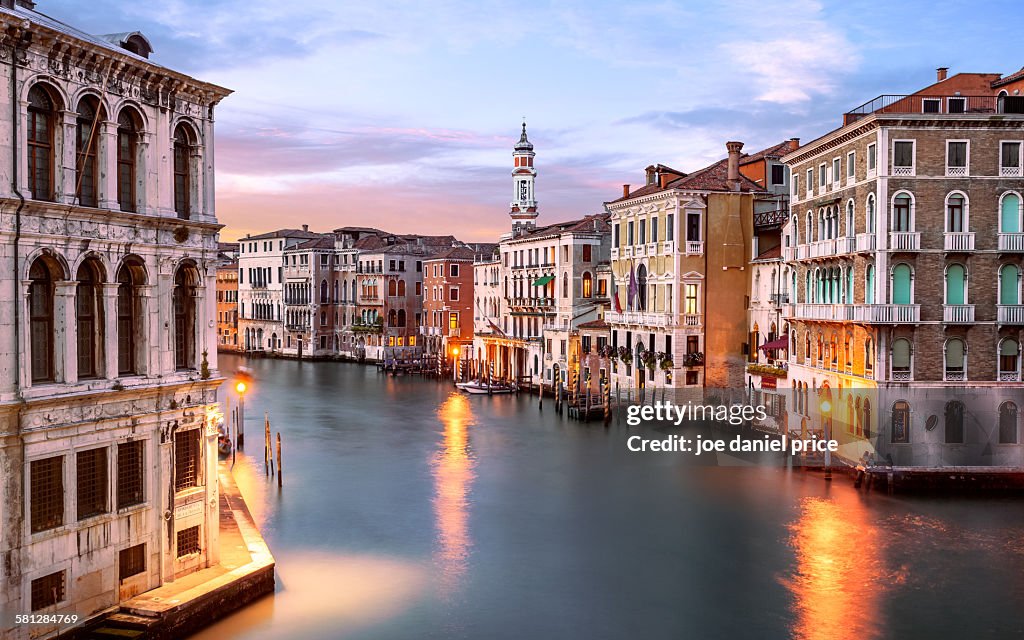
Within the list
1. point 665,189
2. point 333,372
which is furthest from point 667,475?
point 333,372

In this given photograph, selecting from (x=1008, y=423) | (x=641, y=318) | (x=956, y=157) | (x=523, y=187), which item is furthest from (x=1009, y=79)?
(x=523, y=187)

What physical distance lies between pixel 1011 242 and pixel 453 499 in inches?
602

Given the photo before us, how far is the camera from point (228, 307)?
88.3 m

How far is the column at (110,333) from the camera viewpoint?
41.3 feet

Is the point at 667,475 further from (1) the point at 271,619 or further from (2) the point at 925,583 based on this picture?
(1) the point at 271,619

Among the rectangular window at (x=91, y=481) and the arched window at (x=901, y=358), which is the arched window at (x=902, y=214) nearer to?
the arched window at (x=901, y=358)

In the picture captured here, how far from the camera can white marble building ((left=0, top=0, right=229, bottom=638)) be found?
1141cm

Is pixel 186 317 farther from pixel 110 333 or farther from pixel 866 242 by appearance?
pixel 866 242

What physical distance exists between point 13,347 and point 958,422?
69.5 ft

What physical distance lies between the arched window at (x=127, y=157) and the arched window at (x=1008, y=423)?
814 inches

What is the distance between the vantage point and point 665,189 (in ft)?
121

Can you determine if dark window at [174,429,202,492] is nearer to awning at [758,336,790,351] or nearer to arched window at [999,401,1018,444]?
arched window at [999,401,1018,444]

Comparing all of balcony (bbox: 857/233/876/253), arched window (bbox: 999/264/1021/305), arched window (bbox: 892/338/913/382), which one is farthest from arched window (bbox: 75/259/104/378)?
arched window (bbox: 999/264/1021/305)

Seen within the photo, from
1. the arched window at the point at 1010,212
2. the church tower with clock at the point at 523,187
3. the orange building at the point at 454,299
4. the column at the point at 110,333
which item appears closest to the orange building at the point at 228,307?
the orange building at the point at 454,299
